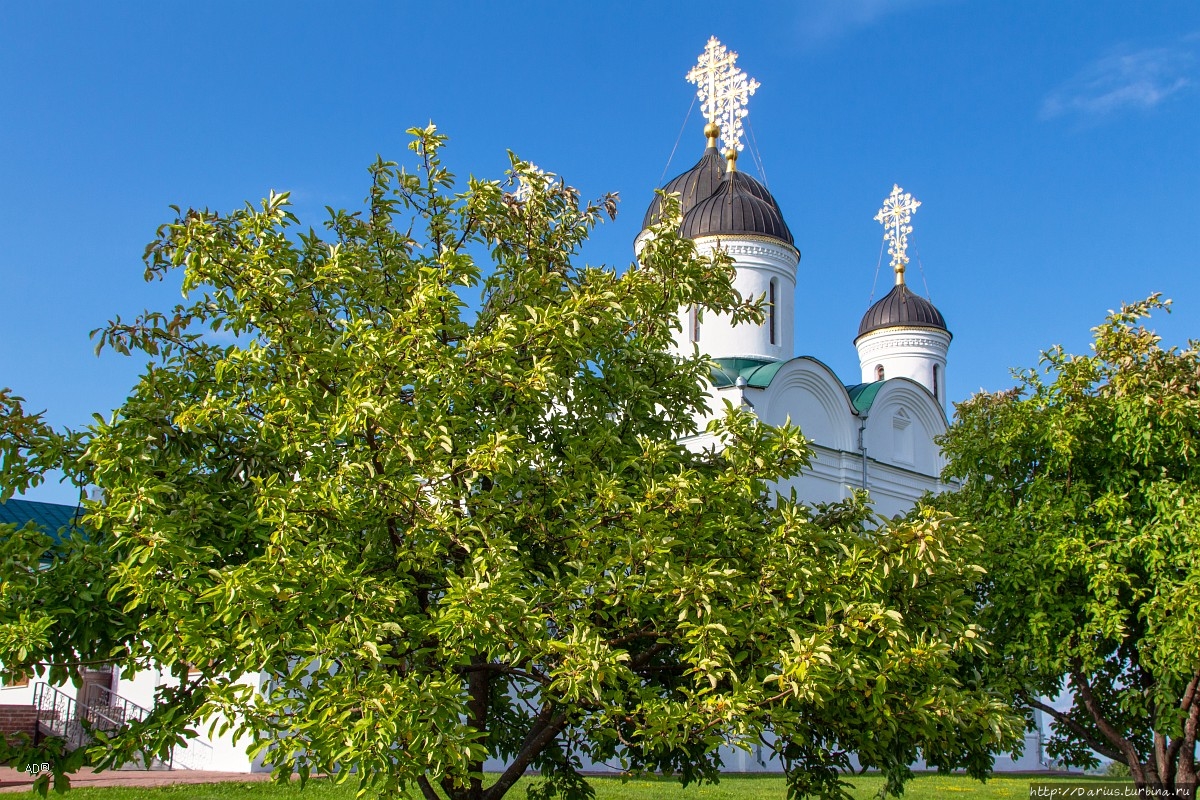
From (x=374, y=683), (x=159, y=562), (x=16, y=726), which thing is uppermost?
(x=159, y=562)

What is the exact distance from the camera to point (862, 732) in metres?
6.44

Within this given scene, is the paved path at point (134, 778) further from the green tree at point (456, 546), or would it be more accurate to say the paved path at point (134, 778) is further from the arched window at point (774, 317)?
the arched window at point (774, 317)

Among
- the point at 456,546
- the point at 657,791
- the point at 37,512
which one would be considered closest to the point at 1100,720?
the point at 657,791

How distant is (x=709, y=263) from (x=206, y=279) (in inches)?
133

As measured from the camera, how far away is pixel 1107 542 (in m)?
10.9

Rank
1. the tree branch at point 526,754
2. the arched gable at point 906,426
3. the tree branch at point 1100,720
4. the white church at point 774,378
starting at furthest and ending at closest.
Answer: the arched gable at point 906,426 → the white church at point 774,378 → the tree branch at point 1100,720 → the tree branch at point 526,754

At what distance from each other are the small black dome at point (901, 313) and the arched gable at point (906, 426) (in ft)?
21.9

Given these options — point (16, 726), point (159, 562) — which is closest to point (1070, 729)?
point (159, 562)

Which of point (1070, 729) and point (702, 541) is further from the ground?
point (702, 541)

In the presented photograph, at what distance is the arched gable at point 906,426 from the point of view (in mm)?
24766

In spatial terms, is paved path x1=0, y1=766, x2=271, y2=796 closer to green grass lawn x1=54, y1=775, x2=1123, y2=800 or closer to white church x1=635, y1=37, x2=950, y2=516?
green grass lawn x1=54, y1=775, x2=1123, y2=800

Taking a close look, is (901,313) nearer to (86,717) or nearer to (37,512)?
(37,512)

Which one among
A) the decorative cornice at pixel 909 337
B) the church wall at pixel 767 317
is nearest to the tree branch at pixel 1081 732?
the church wall at pixel 767 317

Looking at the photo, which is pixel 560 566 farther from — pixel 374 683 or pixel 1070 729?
pixel 1070 729
